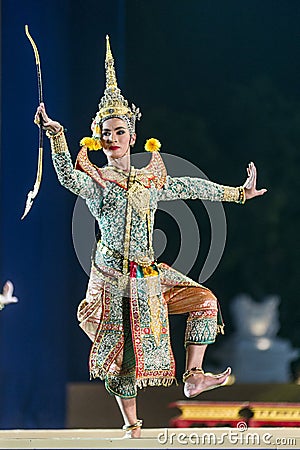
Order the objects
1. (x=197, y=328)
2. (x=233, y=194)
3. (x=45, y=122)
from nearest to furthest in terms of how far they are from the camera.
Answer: (x=45, y=122), (x=197, y=328), (x=233, y=194)

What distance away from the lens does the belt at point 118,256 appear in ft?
10.1

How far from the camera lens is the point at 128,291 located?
Result: 307cm

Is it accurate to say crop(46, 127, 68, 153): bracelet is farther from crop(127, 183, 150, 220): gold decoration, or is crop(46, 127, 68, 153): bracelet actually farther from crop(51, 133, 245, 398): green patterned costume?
crop(127, 183, 150, 220): gold decoration

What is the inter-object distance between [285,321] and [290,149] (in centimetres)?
59

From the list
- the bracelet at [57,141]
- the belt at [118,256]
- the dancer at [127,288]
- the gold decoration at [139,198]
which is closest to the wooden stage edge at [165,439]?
the dancer at [127,288]

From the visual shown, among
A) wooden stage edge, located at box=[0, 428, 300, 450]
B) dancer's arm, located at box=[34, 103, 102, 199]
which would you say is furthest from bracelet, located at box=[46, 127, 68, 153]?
wooden stage edge, located at box=[0, 428, 300, 450]

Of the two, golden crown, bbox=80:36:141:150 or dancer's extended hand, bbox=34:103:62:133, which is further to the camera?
golden crown, bbox=80:36:141:150

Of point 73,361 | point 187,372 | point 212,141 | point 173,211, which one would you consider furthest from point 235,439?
point 212,141

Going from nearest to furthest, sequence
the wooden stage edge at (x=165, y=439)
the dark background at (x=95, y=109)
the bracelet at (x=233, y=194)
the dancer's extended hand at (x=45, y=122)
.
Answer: the wooden stage edge at (x=165, y=439) < the dancer's extended hand at (x=45, y=122) < the bracelet at (x=233, y=194) < the dark background at (x=95, y=109)

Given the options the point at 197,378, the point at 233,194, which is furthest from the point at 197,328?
the point at 233,194

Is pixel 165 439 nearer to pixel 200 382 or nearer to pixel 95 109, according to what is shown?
pixel 200 382

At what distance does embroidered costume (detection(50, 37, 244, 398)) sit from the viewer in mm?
3049

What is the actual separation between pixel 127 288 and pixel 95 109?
1.04 m

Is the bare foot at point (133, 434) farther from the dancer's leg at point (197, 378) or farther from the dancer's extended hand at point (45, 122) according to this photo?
the dancer's extended hand at point (45, 122)
